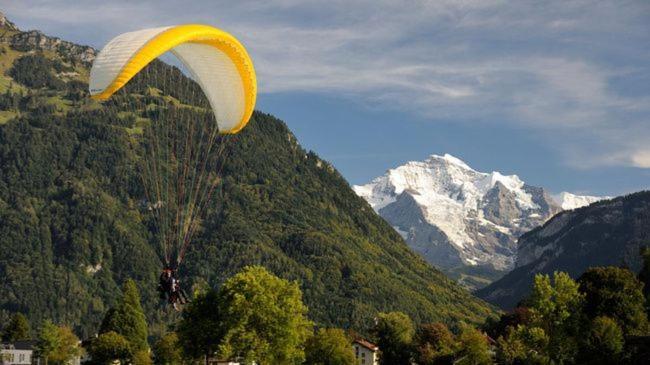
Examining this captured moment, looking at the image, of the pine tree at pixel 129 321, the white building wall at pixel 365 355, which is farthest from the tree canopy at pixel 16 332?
the white building wall at pixel 365 355

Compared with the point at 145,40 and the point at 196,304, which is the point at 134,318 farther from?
the point at 145,40

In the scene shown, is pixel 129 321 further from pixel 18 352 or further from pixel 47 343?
pixel 18 352

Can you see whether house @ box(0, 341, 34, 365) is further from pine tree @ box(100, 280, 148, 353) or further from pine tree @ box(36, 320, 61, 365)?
pine tree @ box(100, 280, 148, 353)

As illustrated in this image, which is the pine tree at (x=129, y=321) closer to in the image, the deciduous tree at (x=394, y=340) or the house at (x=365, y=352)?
the deciduous tree at (x=394, y=340)

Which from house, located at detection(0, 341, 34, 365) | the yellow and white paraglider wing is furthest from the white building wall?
the yellow and white paraglider wing

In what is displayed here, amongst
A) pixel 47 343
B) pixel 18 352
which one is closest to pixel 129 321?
pixel 47 343

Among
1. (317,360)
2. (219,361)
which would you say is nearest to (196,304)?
(219,361)
